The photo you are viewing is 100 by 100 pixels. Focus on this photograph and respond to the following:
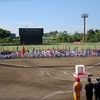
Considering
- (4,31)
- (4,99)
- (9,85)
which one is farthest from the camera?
(4,31)

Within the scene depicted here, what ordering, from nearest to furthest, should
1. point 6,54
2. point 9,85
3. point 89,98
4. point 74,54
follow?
point 89,98, point 9,85, point 6,54, point 74,54

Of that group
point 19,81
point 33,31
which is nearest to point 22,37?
point 33,31

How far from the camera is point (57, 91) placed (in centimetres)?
1360

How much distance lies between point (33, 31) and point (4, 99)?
4419cm

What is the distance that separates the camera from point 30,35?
55188 millimetres

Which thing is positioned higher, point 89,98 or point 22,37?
point 22,37

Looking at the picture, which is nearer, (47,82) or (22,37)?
(47,82)

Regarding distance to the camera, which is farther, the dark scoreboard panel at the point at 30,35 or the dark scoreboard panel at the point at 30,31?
the dark scoreboard panel at the point at 30,35

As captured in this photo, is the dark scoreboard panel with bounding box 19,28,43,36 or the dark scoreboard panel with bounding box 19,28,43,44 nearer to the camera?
the dark scoreboard panel with bounding box 19,28,43,36

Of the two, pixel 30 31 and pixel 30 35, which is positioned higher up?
pixel 30 31

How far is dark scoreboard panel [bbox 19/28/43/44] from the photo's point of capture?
54.9 meters

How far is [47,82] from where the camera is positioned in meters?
16.0

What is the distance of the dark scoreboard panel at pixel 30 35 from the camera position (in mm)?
54875

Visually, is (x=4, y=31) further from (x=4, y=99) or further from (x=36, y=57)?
(x=4, y=99)
